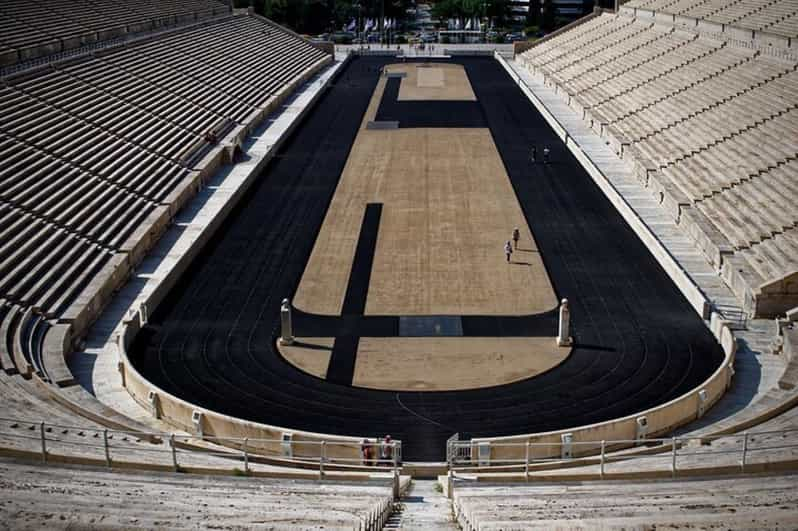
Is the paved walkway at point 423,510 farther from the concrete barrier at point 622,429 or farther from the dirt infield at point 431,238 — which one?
the dirt infield at point 431,238

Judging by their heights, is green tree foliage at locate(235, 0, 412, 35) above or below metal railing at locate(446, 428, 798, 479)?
above

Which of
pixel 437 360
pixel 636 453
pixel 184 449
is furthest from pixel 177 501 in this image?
pixel 437 360

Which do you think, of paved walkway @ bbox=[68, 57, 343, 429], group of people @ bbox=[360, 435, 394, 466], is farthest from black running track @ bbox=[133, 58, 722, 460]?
group of people @ bbox=[360, 435, 394, 466]

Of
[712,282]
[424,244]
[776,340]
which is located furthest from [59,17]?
[776,340]

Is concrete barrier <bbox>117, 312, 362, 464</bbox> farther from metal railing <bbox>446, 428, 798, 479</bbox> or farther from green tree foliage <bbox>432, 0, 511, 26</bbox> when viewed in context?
green tree foliage <bbox>432, 0, 511, 26</bbox>

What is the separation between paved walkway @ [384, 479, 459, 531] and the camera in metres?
→ 13.6

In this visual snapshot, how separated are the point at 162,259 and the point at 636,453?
1656 cm

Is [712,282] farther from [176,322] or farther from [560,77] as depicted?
[560,77]

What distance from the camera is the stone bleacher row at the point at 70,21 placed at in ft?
140

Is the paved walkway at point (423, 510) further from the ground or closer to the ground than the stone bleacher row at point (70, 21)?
closer to the ground

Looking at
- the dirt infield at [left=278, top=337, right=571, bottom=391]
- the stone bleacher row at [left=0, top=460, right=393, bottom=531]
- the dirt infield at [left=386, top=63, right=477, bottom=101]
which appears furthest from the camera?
the dirt infield at [left=386, top=63, right=477, bottom=101]

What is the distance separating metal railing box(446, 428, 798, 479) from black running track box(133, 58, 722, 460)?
60.8 inches

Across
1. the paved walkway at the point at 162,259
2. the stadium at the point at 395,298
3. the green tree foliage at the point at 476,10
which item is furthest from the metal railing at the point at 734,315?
the green tree foliage at the point at 476,10

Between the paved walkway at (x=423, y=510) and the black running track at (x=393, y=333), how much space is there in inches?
90.4
